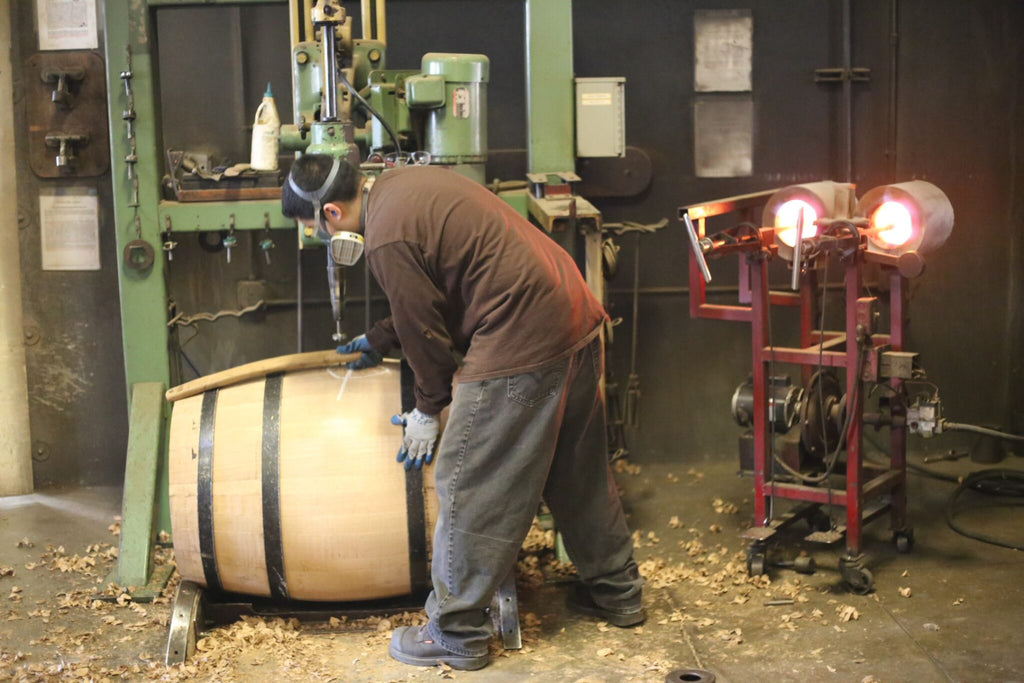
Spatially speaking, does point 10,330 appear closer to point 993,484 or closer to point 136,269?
point 136,269

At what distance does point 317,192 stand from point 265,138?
0.91 m

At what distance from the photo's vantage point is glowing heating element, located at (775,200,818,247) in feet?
11.9

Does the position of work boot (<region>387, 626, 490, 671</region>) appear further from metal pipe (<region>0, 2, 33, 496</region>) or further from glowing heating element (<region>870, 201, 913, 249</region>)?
metal pipe (<region>0, 2, 33, 496</region>)

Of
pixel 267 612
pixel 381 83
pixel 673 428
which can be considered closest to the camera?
pixel 267 612

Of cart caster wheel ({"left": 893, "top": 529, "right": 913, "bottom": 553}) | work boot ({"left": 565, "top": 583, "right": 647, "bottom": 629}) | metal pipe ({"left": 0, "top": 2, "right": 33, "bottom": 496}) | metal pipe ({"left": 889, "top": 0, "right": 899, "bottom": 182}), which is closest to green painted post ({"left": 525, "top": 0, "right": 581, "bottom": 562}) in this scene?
work boot ({"left": 565, "top": 583, "right": 647, "bottom": 629})

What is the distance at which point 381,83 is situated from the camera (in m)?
3.63

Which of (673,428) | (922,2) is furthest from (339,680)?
(922,2)

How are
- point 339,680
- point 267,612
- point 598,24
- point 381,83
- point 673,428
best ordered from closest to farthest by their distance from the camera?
point 339,680 < point 267,612 < point 381,83 < point 598,24 < point 673,428

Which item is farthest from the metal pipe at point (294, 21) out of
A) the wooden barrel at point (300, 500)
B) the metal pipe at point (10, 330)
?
the metal pipe at point (10, 330)

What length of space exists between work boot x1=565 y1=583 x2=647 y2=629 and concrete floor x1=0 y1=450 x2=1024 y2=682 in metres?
0.03

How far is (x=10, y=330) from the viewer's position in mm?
4621

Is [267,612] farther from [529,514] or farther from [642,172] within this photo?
[642,172]

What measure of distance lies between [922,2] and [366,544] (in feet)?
10.6

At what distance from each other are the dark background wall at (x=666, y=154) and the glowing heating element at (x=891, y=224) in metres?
1.13
